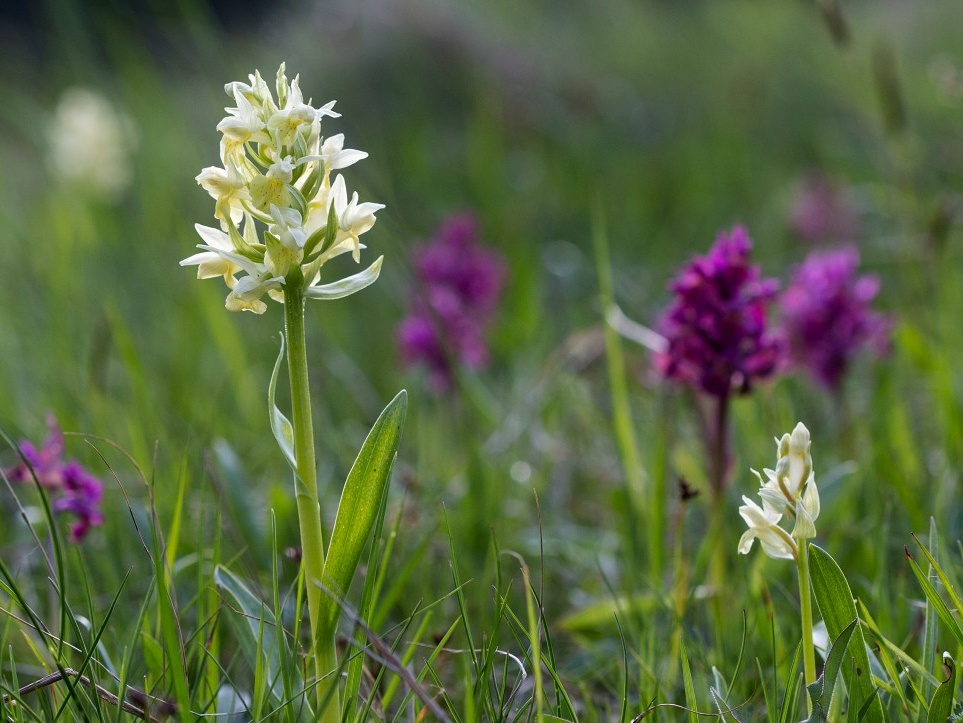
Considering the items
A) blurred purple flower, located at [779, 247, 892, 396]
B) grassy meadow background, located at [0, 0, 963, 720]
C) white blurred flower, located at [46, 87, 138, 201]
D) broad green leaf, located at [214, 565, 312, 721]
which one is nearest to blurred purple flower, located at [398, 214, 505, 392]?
grassy meadow background, located at [0, 0, 963, 720]

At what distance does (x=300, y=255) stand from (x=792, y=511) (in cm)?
57

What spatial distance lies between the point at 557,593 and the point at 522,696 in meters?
0.48

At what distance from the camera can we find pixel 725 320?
1.57 m

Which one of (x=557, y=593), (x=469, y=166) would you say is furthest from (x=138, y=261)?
(x=557, y=593)

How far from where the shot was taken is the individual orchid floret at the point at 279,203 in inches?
37.9

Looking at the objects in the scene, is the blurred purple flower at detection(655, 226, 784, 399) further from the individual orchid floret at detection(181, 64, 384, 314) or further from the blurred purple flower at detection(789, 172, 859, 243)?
the blurred purple flower at detection(789, 172, 859, 243)

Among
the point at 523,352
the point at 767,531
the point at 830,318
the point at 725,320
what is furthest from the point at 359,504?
the point at 523,352

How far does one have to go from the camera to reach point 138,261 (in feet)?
13.6

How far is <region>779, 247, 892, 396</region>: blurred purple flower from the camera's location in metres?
2.19

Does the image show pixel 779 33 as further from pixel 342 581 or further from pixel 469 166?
pixel 342 581

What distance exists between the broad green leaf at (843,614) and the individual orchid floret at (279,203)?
1.86 feet

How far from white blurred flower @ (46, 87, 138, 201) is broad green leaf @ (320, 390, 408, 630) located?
3.98 meters

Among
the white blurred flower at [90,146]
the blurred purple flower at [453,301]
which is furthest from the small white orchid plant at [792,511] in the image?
the white blurred flower at [90,146]

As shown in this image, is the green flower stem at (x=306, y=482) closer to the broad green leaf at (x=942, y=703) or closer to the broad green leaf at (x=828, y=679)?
the broad green leaf at (x=828, y=679)
